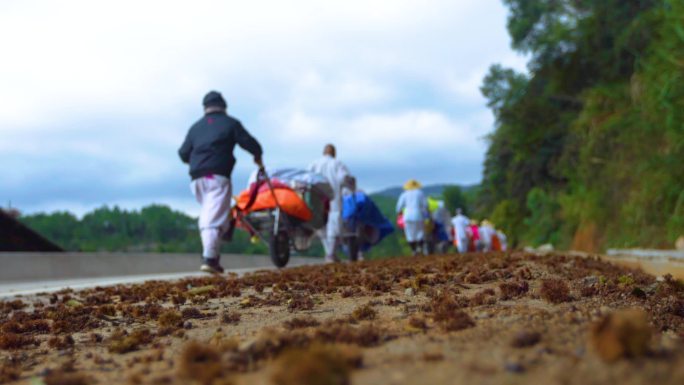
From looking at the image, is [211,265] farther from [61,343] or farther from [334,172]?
[61,343]

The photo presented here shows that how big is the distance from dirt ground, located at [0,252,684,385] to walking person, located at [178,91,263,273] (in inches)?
167

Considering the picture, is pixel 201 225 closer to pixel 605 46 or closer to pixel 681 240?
pixel 681 240

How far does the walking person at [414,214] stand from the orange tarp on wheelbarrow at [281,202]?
8686mm

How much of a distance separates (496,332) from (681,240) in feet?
35.6

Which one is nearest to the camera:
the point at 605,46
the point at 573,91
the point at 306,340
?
the point at 306,340

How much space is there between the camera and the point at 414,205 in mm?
20094

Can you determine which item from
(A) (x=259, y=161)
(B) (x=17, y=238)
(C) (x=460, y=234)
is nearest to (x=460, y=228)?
(C) (x=460, y=234)

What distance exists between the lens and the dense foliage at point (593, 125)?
13578 millimetres

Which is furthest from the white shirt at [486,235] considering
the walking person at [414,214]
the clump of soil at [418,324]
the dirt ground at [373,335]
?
the clump of soil at [418,324]

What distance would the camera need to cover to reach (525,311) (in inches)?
121

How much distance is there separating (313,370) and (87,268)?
556 inches

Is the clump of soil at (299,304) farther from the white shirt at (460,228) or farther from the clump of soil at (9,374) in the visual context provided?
the white shirt at (460,228)

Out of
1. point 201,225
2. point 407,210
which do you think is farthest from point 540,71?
point 201,225

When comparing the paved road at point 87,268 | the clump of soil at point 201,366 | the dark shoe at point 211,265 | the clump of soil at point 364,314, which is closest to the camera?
the clump of soil at point 201,366
